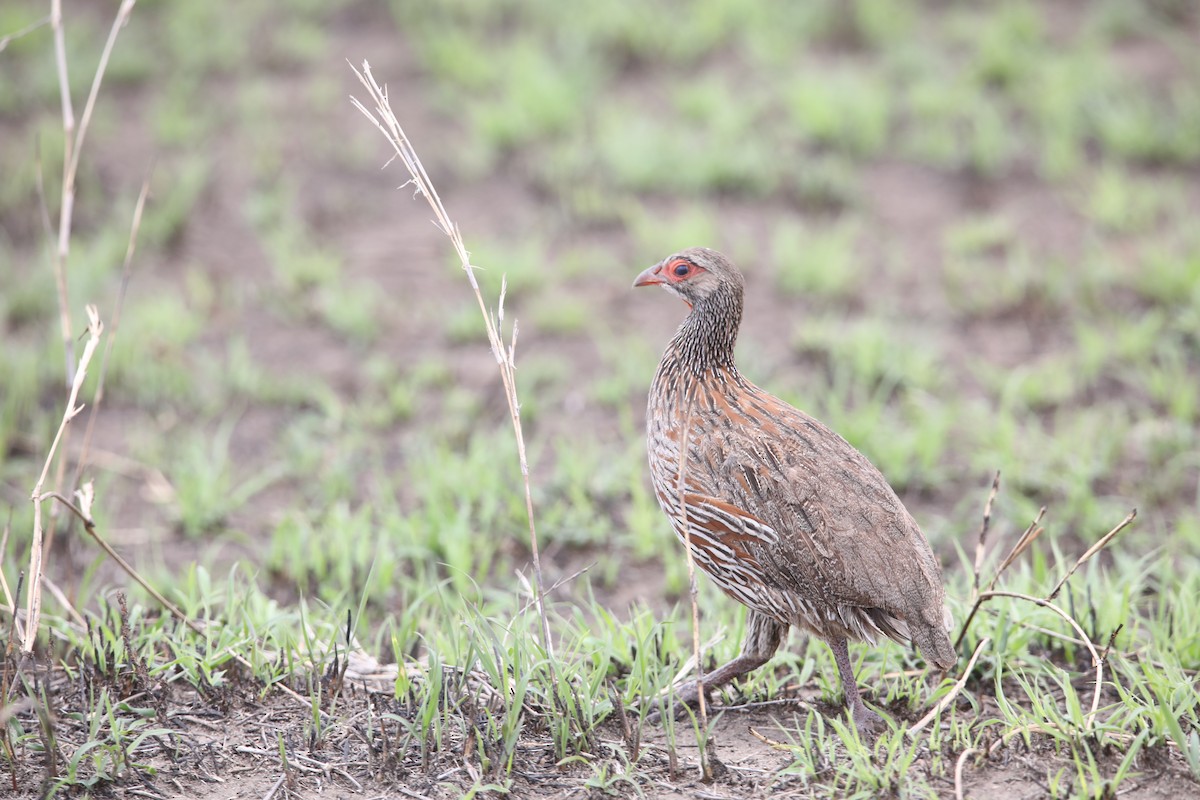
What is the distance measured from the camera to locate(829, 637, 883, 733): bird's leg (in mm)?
3311

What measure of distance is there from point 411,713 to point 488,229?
4.29m

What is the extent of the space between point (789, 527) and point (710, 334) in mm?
794

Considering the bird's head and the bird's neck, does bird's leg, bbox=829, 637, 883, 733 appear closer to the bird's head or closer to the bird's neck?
the bird's neck

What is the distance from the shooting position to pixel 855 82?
26.3 ft

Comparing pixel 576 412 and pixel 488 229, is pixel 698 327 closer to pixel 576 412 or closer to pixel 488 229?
pixel 576 412

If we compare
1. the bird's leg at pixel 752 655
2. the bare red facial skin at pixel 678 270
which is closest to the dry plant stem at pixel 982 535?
the bird's leg at pixel 752 655

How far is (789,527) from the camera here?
11.0ft

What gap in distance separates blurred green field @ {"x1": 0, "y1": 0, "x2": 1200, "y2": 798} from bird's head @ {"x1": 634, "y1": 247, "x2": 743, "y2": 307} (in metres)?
1.05

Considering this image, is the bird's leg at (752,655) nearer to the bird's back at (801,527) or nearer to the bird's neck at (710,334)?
the bird's back at (801,527)

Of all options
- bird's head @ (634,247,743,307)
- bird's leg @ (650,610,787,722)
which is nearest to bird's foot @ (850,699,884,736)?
bird's leg @ (650,610,787,722)

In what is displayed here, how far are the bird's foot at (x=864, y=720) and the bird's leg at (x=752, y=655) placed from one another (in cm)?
32

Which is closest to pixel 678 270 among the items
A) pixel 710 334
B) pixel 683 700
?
pixel 710 334

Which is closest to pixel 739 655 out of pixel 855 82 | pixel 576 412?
pixel 576 412

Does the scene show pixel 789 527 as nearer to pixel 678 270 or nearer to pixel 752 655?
pixel 752 655
